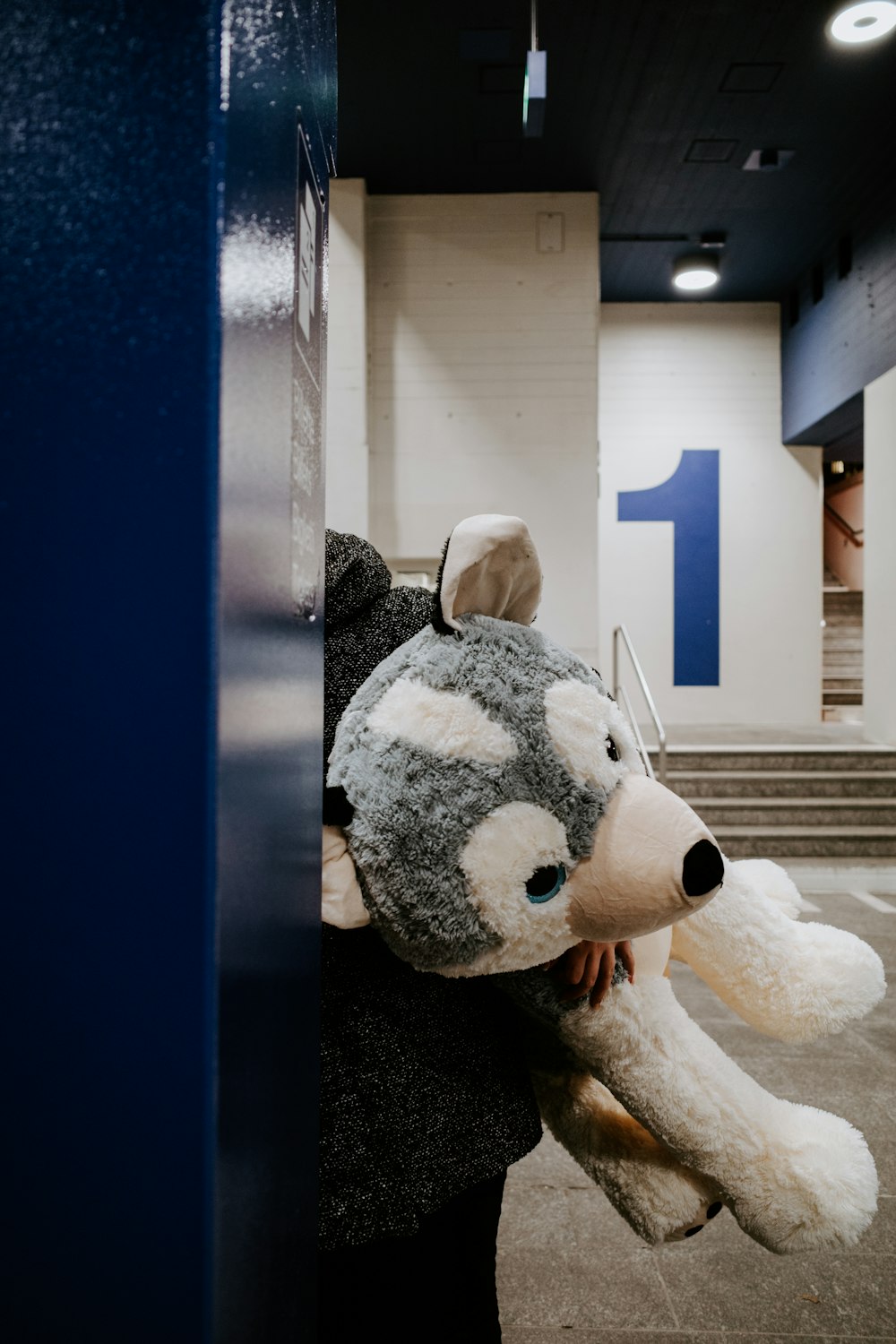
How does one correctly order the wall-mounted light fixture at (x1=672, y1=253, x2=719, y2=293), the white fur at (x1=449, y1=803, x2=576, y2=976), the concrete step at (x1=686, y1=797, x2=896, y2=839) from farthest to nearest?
the wall-mounted light fixture at (x1=672, y1=253, x2=719, y2=293)
the concrete step at (x1=686, y1=797, x2=896, y2=839)
the white fur at (x1=449, y1=803, x2=576, y2=976)

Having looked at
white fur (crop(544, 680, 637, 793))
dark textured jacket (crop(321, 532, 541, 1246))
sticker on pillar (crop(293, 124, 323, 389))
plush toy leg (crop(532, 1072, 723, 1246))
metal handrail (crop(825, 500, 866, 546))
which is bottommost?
plush toy leg (crop(532, 1072, 723, 1246))

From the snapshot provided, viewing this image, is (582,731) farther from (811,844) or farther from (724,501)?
(724,501)

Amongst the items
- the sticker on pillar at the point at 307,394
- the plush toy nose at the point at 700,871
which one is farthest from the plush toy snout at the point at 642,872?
the sticker on pillar at the point at 307,394

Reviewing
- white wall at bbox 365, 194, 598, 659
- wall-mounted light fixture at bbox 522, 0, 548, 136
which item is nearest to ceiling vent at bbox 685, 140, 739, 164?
white wall at bbox 365, 194, 598, 659

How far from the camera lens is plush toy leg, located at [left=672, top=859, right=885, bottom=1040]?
1.07m

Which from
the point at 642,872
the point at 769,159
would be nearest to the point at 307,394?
the point at 642,872

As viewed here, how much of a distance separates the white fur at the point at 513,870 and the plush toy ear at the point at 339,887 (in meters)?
0.11

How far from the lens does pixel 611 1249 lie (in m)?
2.06

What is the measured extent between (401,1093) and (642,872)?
1.17ft

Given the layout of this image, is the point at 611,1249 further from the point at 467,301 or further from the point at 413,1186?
the point at 467,301

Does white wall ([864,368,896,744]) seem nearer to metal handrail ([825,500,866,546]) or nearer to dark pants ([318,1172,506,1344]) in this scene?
metal handrail ([825,500,866,546])

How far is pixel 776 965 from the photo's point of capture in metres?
1.07

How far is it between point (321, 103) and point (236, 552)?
0.53 meters

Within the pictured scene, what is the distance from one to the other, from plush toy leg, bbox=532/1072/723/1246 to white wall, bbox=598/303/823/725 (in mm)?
8882
